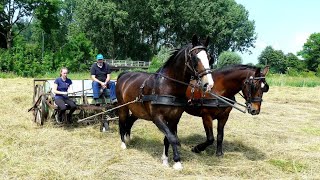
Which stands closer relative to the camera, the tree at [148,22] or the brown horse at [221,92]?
the brown horse at [221,92]

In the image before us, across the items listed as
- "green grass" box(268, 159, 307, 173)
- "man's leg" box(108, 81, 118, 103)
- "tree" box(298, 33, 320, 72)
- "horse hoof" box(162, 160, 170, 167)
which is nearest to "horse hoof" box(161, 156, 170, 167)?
"horse hoof" box(162, 160, 170, 167)

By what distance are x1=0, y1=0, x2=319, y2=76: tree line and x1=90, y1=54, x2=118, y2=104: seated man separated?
965 inches

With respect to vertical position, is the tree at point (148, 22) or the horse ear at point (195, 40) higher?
the tree at point (148, 22)

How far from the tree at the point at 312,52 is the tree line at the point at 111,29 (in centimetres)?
109

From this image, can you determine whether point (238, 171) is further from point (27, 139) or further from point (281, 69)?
point (281, 69)

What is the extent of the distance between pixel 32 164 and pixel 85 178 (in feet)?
3.76

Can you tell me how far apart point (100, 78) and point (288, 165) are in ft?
16.3

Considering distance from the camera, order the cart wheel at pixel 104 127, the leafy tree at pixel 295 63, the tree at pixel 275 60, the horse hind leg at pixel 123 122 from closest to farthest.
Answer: the horse hind leg at pixel 123 122, the cart wheel at pixel 104 127, the leafy tree at pixel 295 63, the tree at pixel 275 60

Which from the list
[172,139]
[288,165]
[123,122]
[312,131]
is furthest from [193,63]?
[312,131]

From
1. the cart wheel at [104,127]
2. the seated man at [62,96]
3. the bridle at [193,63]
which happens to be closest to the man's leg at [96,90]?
the seated man at [62,96]

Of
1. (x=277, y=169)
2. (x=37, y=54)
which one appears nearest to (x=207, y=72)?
(x=277, y=169)

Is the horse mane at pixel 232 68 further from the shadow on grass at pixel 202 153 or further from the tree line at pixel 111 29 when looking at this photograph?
the tree line at pixel 111 29

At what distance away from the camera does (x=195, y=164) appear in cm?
641

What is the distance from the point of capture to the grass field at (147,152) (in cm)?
580
